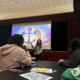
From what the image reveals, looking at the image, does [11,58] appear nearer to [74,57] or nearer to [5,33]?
[74,57]

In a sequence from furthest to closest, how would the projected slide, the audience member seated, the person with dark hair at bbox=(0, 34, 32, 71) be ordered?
the projected slide → the person with dark hair at bbox=(0, 34, 32, 71) → the audience member seated

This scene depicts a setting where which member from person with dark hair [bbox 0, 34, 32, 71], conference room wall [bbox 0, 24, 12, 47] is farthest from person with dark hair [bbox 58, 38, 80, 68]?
conference room wall [bbox 0, 24, 12, 47]

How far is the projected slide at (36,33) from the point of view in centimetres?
404

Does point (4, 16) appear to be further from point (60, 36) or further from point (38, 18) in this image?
point (60, 36)

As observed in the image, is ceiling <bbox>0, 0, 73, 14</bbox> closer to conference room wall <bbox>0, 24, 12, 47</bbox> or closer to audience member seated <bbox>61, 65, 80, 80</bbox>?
conference room wall <bbox>0, 24, 12, 47</bbox>

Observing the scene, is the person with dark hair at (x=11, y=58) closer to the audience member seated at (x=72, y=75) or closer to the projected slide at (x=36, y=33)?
the audience member seated at (x=72, y=75)

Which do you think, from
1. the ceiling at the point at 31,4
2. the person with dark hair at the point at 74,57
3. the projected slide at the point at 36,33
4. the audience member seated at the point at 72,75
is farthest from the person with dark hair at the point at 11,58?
the ceiling at the point at 31,4

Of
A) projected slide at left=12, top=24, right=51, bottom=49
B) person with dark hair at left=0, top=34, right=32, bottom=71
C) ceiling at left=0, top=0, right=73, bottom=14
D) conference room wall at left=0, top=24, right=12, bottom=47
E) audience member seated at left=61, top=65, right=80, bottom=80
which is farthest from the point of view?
conference room wall at left=0, top=24, right=12, bottom=47

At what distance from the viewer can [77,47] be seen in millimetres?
1307

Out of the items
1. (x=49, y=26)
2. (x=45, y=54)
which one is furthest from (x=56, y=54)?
(x=49, y=26)

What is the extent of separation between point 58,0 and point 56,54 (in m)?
2.25

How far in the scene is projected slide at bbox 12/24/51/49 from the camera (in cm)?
404

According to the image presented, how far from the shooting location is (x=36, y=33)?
13.9ft

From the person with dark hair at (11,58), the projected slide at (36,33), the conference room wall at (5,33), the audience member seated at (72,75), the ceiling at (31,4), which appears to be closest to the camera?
the audience member seated at (72,75)
